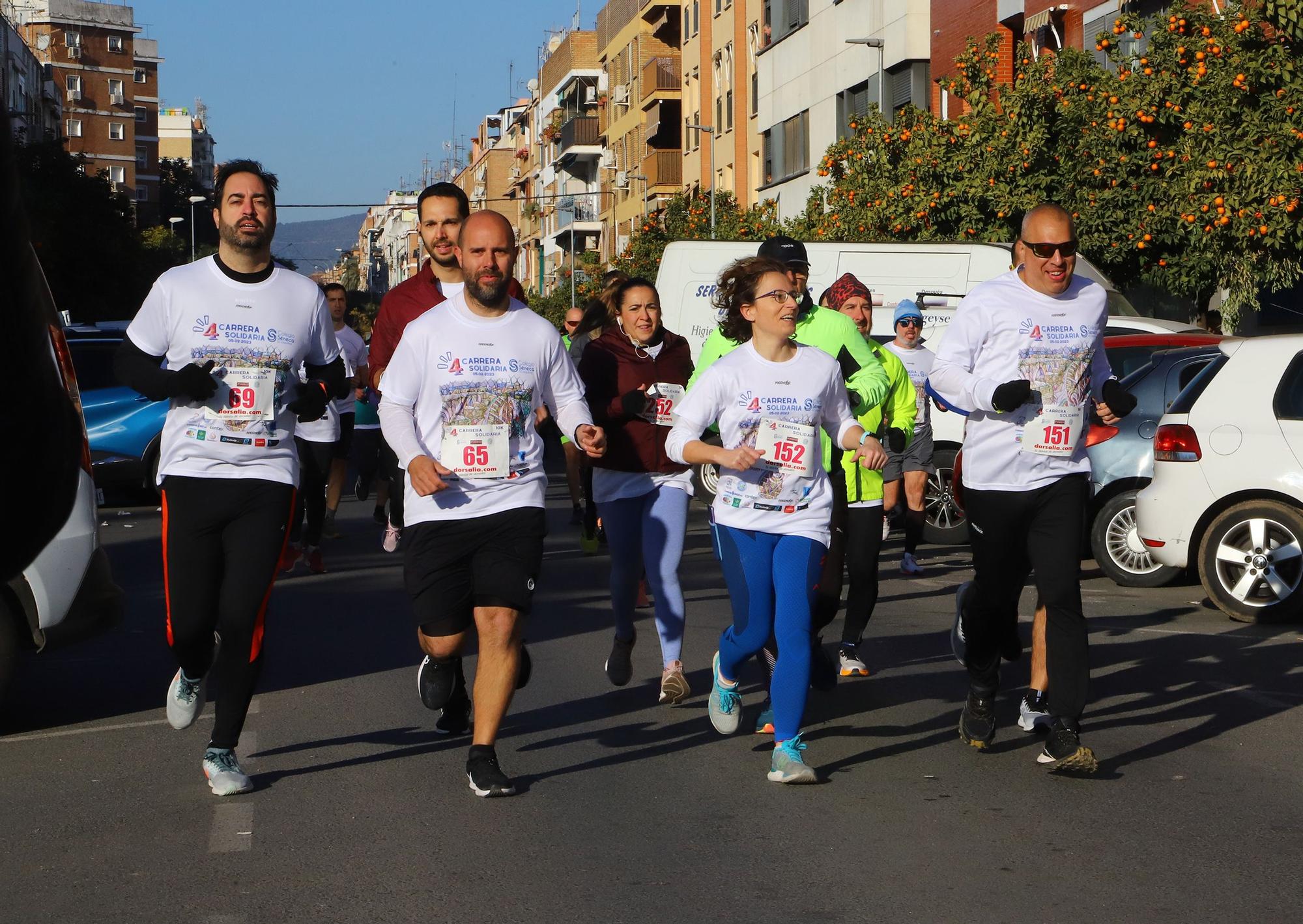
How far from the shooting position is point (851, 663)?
8852mm

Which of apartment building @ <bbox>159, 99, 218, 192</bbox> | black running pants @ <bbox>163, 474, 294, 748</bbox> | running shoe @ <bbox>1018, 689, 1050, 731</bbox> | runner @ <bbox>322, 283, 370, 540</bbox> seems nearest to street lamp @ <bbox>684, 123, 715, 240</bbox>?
runner @ <bbox>322, 283, 370, 540</bbox>

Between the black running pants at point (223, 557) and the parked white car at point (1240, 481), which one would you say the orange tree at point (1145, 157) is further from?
the black running pants at point (223, 557)

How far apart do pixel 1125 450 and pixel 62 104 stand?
11645 cm

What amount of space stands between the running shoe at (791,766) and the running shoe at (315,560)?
276 inches

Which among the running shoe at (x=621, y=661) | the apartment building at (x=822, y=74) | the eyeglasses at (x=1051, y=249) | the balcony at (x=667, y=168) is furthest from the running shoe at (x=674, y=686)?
the balcony at (x=667, y=168)

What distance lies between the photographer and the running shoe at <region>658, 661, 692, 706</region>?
7902 millimetres

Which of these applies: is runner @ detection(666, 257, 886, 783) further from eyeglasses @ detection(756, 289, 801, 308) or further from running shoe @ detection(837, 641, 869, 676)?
running shoe @ detection(837, 641, 869, 676)

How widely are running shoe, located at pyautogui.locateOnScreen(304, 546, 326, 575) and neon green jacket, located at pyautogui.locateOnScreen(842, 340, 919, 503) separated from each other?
519 cm

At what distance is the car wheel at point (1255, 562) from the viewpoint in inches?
423

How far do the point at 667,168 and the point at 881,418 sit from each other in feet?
214

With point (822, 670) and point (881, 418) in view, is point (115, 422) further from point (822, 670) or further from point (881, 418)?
point (822, 670)

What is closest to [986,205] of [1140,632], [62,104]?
[1140,632]

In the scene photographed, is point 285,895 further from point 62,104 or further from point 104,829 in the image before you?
point 62,104

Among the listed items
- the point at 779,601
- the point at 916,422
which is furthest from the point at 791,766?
the point at 916,422
